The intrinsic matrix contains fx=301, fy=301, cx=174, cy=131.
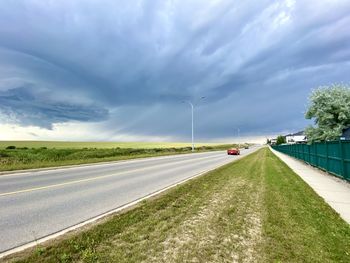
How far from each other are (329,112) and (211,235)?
1060 inches

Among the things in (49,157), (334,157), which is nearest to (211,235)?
(334,157)

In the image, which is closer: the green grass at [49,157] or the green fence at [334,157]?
the green fence at [334,157]

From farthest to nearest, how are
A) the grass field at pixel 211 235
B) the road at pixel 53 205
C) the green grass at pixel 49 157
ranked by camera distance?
1. the green grass at pixel 49 157
2. the road at pixel 53 205
3. the grass field at pixel 211 235

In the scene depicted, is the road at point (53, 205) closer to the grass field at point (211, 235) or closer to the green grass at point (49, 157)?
the grass field at point (211, 235)

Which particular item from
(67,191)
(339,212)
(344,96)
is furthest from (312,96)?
(67,191)

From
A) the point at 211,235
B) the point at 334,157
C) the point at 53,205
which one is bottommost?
the point at 211,235

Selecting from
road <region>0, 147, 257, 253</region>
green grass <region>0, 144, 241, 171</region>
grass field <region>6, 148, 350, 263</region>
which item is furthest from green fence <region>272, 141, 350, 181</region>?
green grass <region>0, 144, 241, 171</region>

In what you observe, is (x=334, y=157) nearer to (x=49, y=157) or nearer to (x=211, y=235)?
(x=211, y=235)

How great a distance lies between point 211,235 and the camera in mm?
5648

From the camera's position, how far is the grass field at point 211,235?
4.66m

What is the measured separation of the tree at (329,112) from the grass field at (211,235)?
21577 mm

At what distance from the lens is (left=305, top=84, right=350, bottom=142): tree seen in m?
27.5

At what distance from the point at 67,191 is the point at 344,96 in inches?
1056

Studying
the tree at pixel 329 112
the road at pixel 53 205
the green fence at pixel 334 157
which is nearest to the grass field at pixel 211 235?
the road at pixel 53 205
